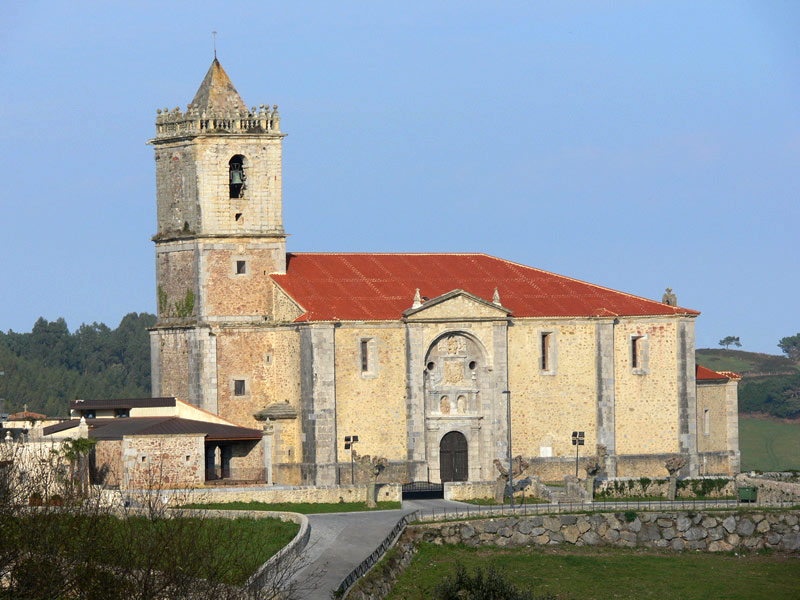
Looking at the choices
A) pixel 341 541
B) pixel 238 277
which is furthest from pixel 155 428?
pixel 341 541

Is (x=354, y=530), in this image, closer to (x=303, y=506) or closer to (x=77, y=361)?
(x=303, y=506)

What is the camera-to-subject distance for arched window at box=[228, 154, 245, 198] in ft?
249

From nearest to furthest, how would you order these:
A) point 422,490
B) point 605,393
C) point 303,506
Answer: point 303,506
point 422,490
point 605,393

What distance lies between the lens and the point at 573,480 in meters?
70.8

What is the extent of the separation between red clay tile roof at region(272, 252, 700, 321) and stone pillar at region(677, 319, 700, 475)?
3.57ft

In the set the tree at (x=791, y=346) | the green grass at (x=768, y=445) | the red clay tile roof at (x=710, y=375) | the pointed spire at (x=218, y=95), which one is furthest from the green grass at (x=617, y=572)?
the tree at (x=791, y=346)

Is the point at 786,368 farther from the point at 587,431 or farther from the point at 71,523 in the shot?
the point at 71,523

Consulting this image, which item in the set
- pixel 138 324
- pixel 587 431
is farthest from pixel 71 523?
pixel 138 324

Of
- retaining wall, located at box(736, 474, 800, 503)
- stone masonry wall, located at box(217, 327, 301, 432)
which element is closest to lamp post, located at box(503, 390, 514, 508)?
stone masonry wall, located at box(217, 327, 301, 432)

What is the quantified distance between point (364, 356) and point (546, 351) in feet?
26.4

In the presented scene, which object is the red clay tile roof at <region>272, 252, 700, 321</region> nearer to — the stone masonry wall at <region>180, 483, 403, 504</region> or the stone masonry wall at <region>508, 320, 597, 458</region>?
the stone masonry wall at <region>508, 320, 597, 458</region>

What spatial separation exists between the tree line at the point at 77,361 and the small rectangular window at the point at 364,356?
209 ft

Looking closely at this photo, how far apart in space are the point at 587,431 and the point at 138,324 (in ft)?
316

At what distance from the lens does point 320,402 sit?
7244 cm
